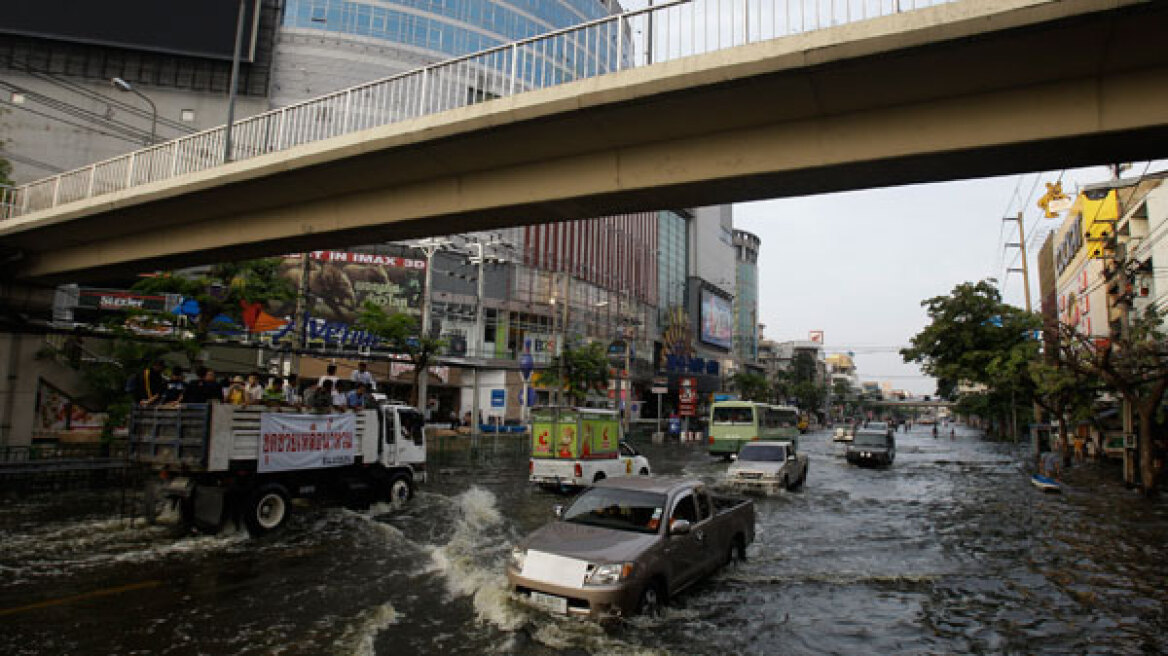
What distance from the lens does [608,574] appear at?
6.61 meters

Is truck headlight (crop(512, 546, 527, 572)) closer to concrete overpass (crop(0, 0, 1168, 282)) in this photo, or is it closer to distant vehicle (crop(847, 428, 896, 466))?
concrete overpass (crop(0, 0, 1168, 282))

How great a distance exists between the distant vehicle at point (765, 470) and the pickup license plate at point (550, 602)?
13.7 m

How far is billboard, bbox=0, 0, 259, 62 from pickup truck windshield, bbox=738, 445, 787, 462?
48.9 metres

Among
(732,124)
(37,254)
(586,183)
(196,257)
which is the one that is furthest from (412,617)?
(37,254)

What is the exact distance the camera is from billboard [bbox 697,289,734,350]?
305 ft

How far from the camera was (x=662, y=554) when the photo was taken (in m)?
7.34

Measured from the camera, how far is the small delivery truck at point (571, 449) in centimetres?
1781

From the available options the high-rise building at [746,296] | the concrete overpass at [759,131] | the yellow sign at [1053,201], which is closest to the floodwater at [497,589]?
the concrete overpass at [759,131]

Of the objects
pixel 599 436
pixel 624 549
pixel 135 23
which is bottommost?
pixel 624 549

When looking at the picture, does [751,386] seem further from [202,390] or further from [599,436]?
[202,390]

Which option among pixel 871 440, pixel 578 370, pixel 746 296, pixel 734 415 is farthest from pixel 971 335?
pixel 746 296

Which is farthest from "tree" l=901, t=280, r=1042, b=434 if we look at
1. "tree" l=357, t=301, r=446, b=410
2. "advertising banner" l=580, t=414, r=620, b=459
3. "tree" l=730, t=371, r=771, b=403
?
"tree" l=730, t=371, r=771, b=403

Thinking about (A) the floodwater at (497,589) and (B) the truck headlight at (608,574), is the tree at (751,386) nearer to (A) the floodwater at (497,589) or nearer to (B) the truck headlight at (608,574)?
(A) the floodwater at (497,589)

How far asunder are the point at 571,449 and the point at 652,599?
11125mm
